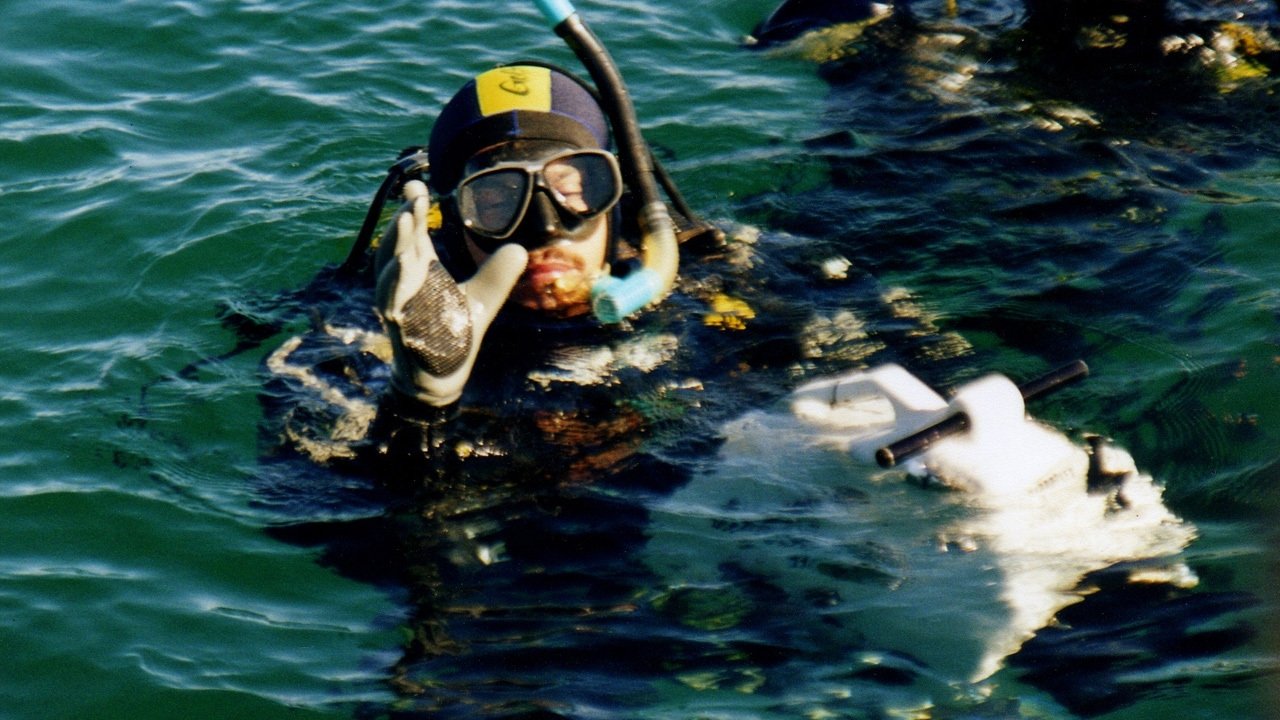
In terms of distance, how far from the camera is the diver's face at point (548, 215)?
4316 millimetres

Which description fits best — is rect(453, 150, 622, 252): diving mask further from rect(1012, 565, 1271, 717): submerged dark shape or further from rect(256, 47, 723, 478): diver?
rect(1012, 565, 1271, 717): submerged dark shape

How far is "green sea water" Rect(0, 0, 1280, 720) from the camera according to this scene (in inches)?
147

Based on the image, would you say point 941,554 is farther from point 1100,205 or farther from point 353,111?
point 353,111

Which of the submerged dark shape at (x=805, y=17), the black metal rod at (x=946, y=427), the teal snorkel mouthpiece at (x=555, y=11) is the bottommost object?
the black metal rod at (x=946, y=427)

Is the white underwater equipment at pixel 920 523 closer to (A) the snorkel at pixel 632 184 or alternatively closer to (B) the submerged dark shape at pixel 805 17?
(A) the snorkel at pixel 632 184

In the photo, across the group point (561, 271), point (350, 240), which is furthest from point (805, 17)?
point (561, 271)

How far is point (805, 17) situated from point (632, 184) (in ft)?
9.30

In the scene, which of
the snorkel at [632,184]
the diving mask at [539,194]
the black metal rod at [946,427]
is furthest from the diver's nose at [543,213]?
the black metal rod at [946,427]

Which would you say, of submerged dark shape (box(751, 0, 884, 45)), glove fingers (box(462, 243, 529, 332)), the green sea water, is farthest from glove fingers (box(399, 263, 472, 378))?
submerged dark shape (box(751, 0, 884, 45))

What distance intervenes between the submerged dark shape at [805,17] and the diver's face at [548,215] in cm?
290

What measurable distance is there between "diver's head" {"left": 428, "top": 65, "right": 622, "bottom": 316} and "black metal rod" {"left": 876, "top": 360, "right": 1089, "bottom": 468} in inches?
51.7

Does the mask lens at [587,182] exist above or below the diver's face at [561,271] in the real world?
above

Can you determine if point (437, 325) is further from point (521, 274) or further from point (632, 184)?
point (632, 184)

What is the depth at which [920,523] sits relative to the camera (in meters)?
3.71
